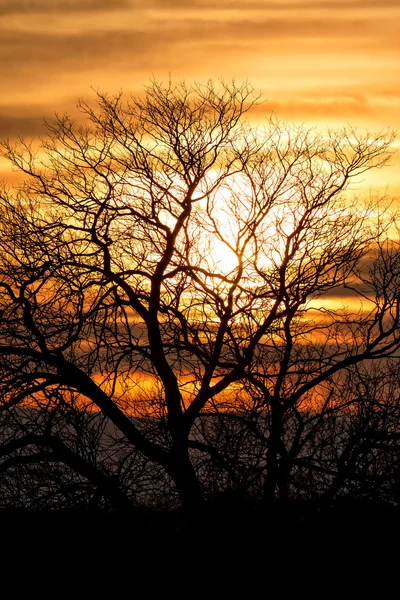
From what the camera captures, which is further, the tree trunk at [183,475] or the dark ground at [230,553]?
the tree trunk at [183,475]

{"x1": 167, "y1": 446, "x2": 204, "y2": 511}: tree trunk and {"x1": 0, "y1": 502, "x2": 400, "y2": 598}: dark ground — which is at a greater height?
{"x1": 167, "y1": 446, "x2": 204, "y2": 511}: tree trunk

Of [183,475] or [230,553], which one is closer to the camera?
[230,553]

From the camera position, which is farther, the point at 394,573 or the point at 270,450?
the point at 270,450

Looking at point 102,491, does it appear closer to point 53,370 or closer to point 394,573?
point 53,370

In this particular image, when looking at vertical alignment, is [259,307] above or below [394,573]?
above

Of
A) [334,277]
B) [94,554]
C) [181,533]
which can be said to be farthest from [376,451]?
[94,554]

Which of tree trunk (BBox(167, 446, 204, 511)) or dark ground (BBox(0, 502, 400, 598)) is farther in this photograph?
tree trunk (BBox(167, 446, 204, 511))

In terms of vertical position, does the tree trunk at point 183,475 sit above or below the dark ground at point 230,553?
above

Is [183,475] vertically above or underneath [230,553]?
above

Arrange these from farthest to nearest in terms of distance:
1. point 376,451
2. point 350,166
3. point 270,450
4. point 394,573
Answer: point 350,166
point 376,451
point 270,450
point 394,573

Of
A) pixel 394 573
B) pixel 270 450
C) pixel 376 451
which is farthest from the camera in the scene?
pixel 376 451

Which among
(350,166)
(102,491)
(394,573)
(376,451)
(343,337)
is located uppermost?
(350,166)

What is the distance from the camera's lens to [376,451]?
54.1ft

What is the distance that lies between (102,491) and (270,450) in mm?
2947
